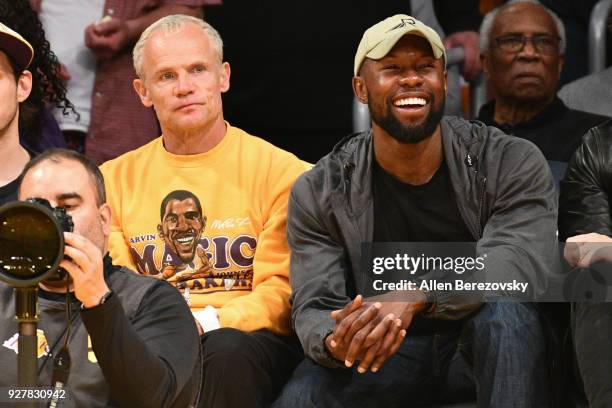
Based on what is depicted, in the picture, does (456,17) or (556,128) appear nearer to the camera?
(556,128)

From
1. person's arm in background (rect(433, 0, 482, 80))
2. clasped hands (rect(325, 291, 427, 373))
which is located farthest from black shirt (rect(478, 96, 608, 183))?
clasped hands (rect(325, 291, 427, 373))

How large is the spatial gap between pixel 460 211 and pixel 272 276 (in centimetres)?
56

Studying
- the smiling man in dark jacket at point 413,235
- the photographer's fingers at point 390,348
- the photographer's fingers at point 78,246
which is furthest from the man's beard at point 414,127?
the photographer's fingers at point 78,246

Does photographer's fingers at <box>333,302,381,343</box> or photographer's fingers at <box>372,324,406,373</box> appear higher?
photographer's fingers at <box>333,302,381,343</box>

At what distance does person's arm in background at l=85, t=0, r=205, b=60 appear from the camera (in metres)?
4.31

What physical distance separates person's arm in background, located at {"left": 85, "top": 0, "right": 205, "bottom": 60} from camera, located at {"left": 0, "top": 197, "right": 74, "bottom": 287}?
2094 mm

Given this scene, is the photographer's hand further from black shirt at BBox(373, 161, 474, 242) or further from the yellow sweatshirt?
black shirt at BBox(373, 161, 474, 242)

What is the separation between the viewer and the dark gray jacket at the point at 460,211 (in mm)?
3223

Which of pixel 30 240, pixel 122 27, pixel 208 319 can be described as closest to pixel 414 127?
pixel 208 319

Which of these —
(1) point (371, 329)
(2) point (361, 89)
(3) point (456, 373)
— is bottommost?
(3) point (456, 373)

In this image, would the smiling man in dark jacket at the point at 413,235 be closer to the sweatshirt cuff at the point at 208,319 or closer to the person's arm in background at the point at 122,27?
the sweatshirt cuff at the point at 208,319

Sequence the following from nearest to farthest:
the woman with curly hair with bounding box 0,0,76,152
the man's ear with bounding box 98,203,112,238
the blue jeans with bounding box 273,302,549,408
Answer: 1. the man's ear with bounding box 98,203,112,238
2. the blue jeans with bounding box 273,302,549,408
3. the woman with curly hair with bounding box 0,0,76,152

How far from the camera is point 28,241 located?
229 centimetres

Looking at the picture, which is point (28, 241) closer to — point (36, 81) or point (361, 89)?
point (361, 89)
